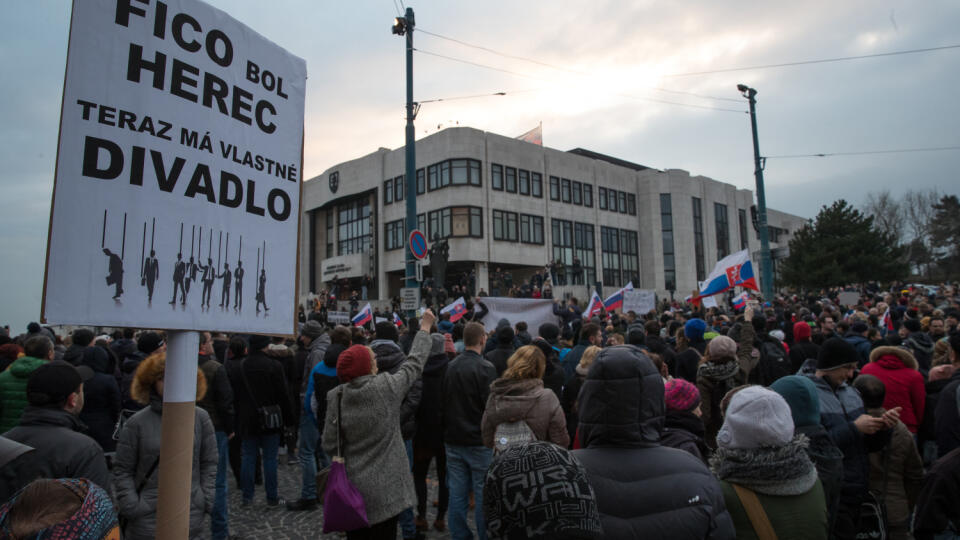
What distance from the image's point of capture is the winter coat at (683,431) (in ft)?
10.4

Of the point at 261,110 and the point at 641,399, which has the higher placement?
the point at 261,110

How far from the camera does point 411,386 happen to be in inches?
198

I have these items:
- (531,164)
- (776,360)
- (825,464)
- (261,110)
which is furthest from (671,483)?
(531,164)

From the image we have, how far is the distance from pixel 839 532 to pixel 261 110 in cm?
392

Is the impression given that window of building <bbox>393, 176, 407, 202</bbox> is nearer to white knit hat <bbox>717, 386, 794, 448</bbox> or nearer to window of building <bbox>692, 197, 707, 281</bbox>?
window of building <bbox>692, 197, 707, 281</bbox>

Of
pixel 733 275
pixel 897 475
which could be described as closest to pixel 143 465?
pixel 897 475

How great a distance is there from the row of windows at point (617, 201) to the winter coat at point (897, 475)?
43357mm

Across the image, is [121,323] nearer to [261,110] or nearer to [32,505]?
[32,505]

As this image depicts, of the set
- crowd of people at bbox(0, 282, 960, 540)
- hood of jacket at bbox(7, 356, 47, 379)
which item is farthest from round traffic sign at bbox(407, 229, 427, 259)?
hood of jacket at bbox(7, 356, 47, 379)

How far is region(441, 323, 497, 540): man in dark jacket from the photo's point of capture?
512 centimetres

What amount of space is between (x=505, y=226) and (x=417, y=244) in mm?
27303

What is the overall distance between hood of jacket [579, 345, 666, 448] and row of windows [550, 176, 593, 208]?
1622 inches

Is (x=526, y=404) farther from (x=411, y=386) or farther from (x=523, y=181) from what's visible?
(x=523, y=181)

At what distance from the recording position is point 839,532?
3342 millimetres
